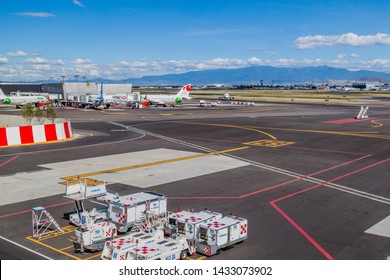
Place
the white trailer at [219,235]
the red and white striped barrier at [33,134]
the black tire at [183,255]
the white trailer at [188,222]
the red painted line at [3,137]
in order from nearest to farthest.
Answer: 1. the black tire at [183,255]
2. the white trailer at [219,235]
3. the white trailer at [188,222]
4. the red painted line at [3,137]
5. the red and white striped barrier at [33,134]

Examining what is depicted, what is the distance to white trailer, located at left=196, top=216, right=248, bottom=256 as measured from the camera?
54.3 ft

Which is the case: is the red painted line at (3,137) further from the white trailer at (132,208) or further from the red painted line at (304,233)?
the red painted line at (304,233)

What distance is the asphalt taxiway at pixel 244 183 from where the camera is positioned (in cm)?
1795

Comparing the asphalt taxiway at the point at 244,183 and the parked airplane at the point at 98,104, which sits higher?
the parked airplane at the point at 98,104

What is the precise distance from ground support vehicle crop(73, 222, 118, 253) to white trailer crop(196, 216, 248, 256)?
12.4ft

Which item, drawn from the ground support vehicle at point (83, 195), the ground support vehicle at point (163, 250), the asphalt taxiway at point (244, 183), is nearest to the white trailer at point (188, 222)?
the ground support vehicle at point (163, 250)

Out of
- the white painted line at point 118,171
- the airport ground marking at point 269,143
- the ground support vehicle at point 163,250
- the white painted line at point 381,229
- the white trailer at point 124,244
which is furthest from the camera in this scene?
the airport ground marking at point 269,143

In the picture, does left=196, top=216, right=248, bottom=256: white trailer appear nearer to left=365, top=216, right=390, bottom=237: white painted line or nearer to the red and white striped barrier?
left=365, top=216, right=390, bottom=237: white painted line

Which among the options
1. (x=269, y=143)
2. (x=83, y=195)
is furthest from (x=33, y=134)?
(x=83, y=195)

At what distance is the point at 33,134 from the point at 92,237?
106 ft

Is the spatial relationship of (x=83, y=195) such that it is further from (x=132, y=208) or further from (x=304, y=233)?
(x=304, y=233)

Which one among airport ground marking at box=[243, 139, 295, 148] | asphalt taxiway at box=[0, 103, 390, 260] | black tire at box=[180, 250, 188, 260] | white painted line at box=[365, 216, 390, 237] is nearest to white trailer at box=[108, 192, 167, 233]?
asphalt taxiway at box=[0, 103, 390, 260]

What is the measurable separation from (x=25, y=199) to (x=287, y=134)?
40043mm

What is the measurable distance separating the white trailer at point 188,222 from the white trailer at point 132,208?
1.48 meters
